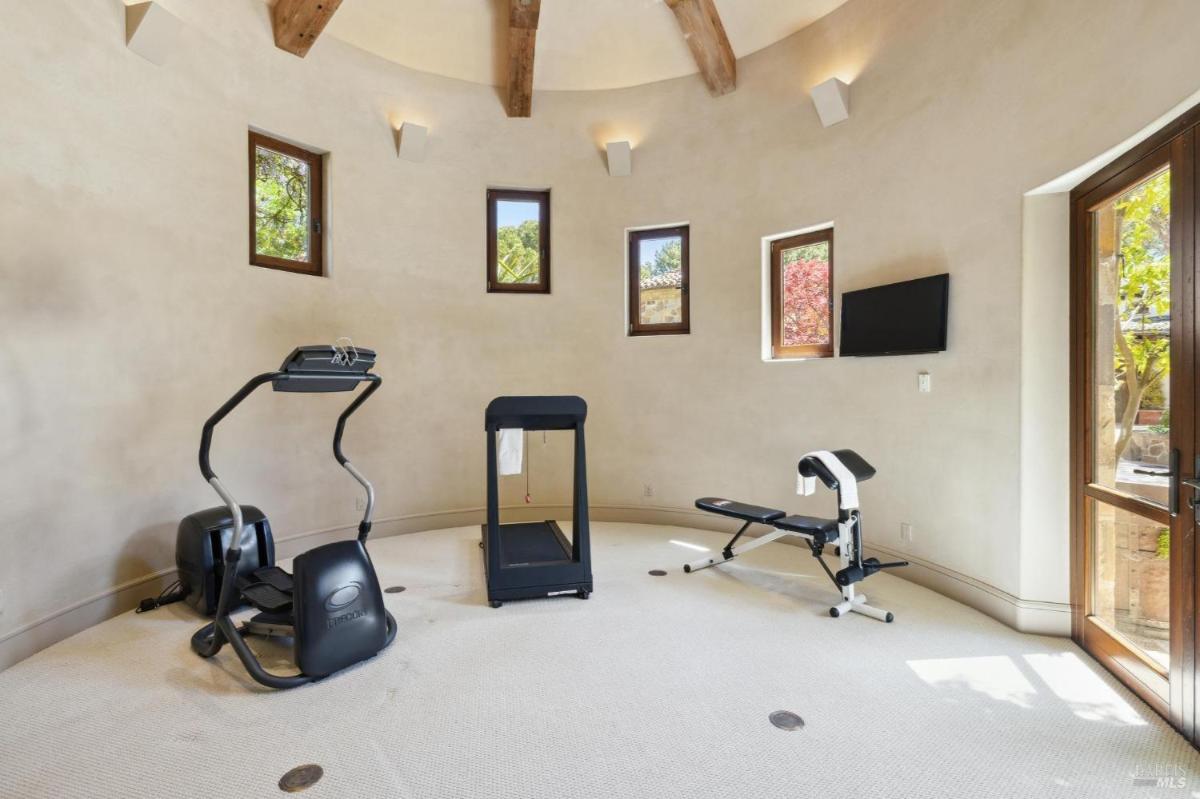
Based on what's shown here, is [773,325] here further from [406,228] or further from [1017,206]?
[406,228]

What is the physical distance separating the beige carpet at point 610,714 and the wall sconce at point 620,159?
3874mm

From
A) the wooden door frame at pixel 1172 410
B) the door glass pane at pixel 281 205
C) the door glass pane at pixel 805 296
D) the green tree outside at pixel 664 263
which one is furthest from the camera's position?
the green tree outside at pixel 664 263

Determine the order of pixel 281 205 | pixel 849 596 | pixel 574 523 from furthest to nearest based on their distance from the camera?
pixel 281 205, pixel 574 523, pixel 849 596

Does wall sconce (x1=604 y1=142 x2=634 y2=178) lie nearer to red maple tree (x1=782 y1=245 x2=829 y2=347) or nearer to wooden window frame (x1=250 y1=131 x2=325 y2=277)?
red maple tree (x1=782 y1=245 x2=829 y2=347)

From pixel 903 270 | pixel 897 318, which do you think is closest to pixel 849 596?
pixel 897 318

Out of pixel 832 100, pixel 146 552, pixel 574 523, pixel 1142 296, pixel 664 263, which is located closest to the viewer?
pixel 1142 296

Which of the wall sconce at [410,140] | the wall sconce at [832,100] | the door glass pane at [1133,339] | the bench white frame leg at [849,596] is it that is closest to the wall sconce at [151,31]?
the wall sconce at [410,140]

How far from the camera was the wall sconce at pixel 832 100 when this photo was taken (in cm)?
418

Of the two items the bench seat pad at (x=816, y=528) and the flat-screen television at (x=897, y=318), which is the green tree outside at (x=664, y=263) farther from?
the bench seat pad at (x=816, y=528)

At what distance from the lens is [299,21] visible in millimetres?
4121

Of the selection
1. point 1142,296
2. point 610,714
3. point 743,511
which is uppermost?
point 1142,296

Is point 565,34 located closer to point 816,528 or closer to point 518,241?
point 518,241

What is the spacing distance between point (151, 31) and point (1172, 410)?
545cm

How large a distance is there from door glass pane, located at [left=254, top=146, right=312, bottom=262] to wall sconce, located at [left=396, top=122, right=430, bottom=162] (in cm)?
79
